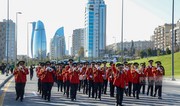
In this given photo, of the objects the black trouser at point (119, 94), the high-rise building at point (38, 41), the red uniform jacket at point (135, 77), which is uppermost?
the high-rise building at point (38, 41)

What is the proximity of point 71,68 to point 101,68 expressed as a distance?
1600 mm

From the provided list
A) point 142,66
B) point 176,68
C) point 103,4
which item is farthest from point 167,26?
point 142,66

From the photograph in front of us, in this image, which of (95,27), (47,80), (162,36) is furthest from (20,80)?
(162,36)

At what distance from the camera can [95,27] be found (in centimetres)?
10931

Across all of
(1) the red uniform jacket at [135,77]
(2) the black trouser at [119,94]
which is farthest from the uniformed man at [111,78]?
(2) the black trouser at [119,94]

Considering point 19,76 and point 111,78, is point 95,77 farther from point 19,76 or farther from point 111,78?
point 19,76

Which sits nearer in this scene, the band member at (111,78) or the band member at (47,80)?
the band member at (47,80)

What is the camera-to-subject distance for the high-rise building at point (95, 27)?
108 meters

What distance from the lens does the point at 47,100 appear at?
15922mm

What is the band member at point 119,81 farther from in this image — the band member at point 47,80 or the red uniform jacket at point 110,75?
the red uniform jacket at point 110,75

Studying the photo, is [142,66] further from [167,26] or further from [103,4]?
[167,26]

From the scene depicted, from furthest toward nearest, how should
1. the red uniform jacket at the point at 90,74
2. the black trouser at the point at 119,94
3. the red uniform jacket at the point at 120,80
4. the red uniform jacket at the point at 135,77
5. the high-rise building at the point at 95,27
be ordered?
the high-rise building at the point at 95,27 → the red uniform jacket at the point at 135,77 → the red uniform jacket at the point at 90,74 → the black trouser at the point at 119,94 → the red uniform jacket at the point at 120,80

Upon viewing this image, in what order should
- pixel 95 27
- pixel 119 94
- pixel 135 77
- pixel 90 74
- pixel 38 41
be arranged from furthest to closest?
pixel 38 41
pixel 95 27
pixel 135 77
pixel 90 74
pixel 119 94

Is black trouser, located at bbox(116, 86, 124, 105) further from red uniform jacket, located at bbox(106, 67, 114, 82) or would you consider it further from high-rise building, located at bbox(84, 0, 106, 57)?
high-rise building, located at bbox(84, 0, 106, 57)
